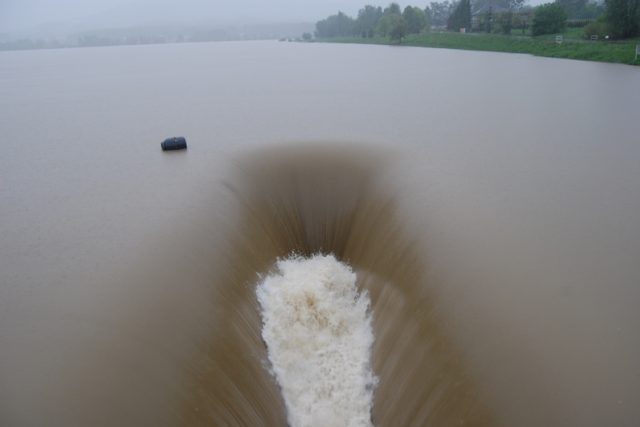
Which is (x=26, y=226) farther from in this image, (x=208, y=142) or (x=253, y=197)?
(x=208, y=142)

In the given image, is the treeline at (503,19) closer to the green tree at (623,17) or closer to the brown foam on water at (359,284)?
the green tree at (623,17)

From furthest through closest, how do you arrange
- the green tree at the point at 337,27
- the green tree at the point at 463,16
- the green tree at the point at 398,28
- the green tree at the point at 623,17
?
the green tree at the point at 337,27, the green tree at the point at 398,28, the green tree at the point at 463,16, the green tree at the point at 623,17

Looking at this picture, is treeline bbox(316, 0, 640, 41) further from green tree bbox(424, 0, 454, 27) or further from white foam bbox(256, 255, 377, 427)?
white foam bbox(256, 255, 377, 427)

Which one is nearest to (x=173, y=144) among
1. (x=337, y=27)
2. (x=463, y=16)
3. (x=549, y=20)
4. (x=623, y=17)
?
(x=623, y=17)

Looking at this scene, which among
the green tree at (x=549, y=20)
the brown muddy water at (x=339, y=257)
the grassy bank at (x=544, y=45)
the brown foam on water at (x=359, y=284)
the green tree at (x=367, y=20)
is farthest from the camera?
the green tree at (x=367, y=20)

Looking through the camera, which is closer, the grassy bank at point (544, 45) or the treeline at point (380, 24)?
the grassy bank at point (544, 45)

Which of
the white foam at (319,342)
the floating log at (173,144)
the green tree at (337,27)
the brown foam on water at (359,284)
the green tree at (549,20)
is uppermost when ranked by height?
the green tree at (549,20)

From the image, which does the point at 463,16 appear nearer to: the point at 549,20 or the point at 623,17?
the point at 549,20

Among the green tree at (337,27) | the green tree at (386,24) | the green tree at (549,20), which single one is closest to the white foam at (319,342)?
the green tree at (549,20)
